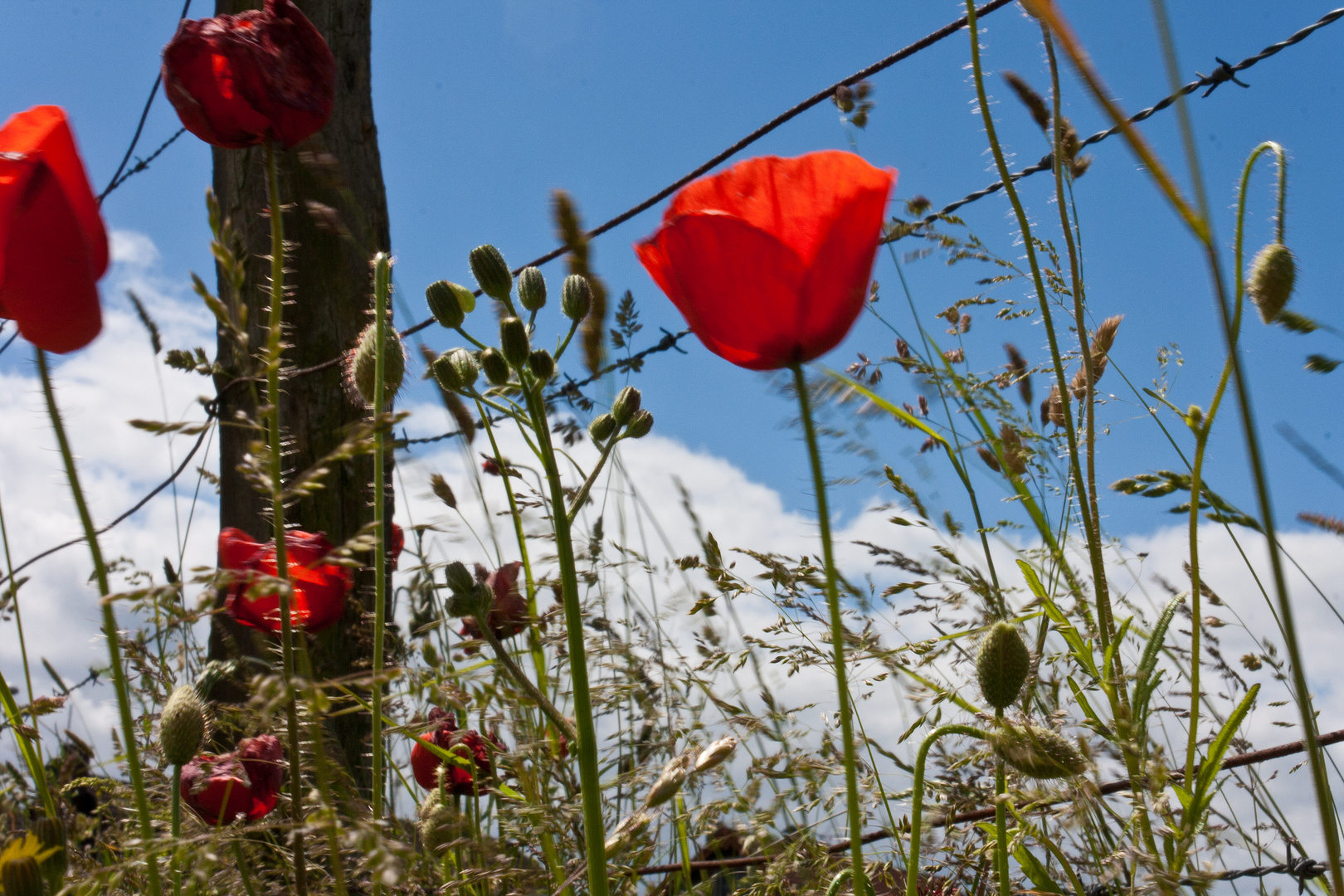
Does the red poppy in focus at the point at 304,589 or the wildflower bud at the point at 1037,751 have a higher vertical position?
the red poppy in focus at the point at 304,589

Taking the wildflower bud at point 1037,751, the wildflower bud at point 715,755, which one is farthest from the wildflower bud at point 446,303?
the wildflower bud at point 1037,751

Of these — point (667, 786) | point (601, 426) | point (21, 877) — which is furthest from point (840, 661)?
point (21, 877)

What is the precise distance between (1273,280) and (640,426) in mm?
478

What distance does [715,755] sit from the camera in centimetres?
54

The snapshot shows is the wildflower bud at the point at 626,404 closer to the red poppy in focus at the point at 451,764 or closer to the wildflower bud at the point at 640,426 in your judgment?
the wildflower bud at the point at 640,426

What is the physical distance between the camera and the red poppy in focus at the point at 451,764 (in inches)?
34.9

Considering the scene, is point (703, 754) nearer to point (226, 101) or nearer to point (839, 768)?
point (839, 768)

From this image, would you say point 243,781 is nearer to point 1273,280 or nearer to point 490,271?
point 490,271

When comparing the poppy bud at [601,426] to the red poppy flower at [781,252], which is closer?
the red poppy flower at [781,252]

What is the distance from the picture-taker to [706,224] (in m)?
0.56

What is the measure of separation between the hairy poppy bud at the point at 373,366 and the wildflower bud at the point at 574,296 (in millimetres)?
158

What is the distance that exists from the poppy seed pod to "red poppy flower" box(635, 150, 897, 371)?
0.13 m

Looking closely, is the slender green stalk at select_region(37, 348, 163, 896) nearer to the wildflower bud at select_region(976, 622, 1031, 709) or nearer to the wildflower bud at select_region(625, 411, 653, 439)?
the wildflower bud at select_region(625, 411, 653, 439)

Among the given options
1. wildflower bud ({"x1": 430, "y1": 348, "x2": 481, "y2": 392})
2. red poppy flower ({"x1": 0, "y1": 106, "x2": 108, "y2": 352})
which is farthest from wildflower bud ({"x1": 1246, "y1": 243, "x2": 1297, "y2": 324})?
red poppy flower ({"x1": 0, "y1": 106, "x2": 108, "y2": 352})
